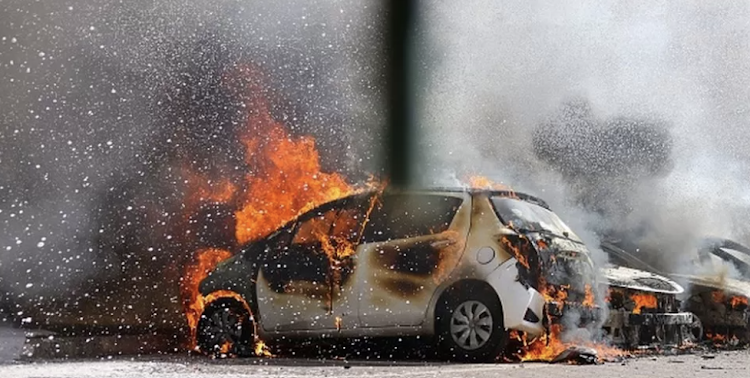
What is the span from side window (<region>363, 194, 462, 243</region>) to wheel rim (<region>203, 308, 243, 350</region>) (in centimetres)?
147

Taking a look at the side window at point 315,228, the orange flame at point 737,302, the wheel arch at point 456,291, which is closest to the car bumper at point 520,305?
the wheel arch at point 456,291

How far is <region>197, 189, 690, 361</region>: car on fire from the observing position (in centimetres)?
783

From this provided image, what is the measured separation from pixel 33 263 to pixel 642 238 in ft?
25.8

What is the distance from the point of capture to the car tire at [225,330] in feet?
29.2

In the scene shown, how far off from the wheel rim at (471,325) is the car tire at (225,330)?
6.44 ft

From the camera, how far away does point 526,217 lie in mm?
8219

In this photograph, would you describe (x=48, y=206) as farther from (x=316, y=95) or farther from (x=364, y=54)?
(x=364, y=54)

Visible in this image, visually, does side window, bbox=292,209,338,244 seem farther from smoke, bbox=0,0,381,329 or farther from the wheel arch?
smoke, bbox=0,0,381,329

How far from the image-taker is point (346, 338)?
842 cm

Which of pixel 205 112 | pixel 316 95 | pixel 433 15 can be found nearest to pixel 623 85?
pixel 433 15

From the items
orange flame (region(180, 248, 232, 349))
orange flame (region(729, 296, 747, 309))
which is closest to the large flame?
orange flame (region(180, 248, 232, 349))

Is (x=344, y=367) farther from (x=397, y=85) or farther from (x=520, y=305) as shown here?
(x=397, y=85)

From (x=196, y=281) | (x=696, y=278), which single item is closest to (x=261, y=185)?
(x=196, y=281)

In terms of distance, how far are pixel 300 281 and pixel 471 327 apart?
1.61 metres
